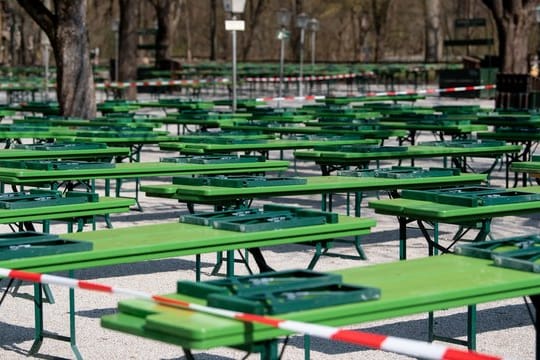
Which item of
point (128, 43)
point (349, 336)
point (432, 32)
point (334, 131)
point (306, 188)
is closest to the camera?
point (349, 336)

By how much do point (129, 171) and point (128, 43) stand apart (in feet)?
77.9

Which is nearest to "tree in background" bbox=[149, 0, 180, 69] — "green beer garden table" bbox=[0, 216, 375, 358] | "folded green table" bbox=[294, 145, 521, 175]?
"folded green table" bbox=[294, 145, 521, 175]

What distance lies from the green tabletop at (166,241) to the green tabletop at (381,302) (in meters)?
1.04

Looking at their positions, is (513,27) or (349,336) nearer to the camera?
(349,336)

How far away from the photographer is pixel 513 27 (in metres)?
29.4

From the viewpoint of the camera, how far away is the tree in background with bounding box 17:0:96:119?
2084 cm

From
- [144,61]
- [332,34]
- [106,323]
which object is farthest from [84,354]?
[332,34]

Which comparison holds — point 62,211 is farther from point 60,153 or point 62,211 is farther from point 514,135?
point 514,135

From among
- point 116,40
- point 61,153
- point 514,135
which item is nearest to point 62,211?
point 61,153

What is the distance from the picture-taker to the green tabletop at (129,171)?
10070 mm

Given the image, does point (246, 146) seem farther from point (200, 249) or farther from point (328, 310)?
point (328, 310)

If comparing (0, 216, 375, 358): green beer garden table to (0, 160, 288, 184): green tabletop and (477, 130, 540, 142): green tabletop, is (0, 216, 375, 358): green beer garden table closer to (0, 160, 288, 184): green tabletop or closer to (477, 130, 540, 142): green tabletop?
(0, 160, 288, 184): green tabletop

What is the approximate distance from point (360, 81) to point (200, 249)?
41.5 metres

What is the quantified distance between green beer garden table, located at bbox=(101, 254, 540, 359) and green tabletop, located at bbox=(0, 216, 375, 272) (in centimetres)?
104
